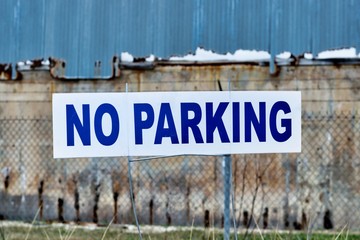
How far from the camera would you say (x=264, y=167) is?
27.3 feet

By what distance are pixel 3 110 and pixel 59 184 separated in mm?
1365

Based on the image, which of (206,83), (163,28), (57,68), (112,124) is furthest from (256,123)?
(57,68)

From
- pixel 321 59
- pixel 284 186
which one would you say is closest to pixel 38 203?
pixel 284 186

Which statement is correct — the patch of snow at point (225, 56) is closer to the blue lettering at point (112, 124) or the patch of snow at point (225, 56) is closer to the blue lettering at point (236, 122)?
the blue lettering at point (236, 122)

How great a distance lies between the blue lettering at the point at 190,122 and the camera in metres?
3.55

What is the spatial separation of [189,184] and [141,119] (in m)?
5.05

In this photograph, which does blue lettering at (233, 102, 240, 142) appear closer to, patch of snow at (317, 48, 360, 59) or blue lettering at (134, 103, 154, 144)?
blue lettering at (134, 103, 154, 144)

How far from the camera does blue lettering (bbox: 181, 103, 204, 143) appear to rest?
3555mm

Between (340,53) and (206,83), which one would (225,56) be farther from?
(340,53)

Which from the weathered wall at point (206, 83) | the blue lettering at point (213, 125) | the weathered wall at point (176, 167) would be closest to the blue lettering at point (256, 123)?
the blue lettering at point (213, 125)

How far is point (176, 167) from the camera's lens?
858 centimetres

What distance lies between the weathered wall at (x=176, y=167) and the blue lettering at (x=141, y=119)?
4647 mm

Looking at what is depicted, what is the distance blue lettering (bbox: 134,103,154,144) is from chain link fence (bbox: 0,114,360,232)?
14.8 ft

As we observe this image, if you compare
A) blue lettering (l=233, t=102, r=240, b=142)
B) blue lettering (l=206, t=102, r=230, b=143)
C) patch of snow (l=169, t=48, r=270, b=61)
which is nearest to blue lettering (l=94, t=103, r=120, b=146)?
blue lettering (l=206, t=102, r=230, b=143)
